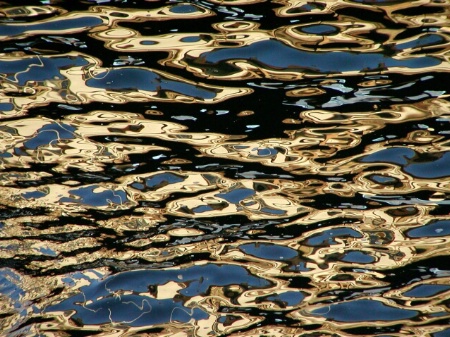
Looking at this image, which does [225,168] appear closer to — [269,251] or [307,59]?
[269,251]

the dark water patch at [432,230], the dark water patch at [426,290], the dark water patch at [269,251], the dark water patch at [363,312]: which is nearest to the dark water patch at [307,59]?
the dark water patch at [432,230]

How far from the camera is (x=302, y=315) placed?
3.90 m

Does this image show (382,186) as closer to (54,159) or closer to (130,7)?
(54,159)

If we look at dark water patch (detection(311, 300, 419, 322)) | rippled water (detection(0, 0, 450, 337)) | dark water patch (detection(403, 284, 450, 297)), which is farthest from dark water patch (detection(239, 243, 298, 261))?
dark water patch (detection(403, 284, 450, 297))

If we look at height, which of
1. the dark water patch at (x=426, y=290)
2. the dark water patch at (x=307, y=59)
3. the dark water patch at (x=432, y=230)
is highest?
the dark water patch at (x=307, y=59)

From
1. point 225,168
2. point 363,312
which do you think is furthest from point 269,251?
point 225,168

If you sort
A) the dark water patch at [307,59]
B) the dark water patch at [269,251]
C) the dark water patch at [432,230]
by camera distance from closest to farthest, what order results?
the dark water patch at [269,251]
the dark water patch at [432,230]
the dark water patch at [307,59]

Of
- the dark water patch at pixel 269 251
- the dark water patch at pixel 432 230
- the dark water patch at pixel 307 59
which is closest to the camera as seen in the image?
the dark water patch at pixel 269 251

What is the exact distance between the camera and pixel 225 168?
5.11 meters

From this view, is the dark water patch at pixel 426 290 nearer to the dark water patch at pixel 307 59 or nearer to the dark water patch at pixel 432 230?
the dark water patch at pixel 432 230

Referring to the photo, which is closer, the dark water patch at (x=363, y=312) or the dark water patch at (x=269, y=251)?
the dark water patch at (x=363, y=312)

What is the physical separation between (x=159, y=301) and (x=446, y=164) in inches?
88.0

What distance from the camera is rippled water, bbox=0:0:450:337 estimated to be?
13.1 feet

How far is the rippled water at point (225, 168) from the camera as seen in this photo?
3.99m
